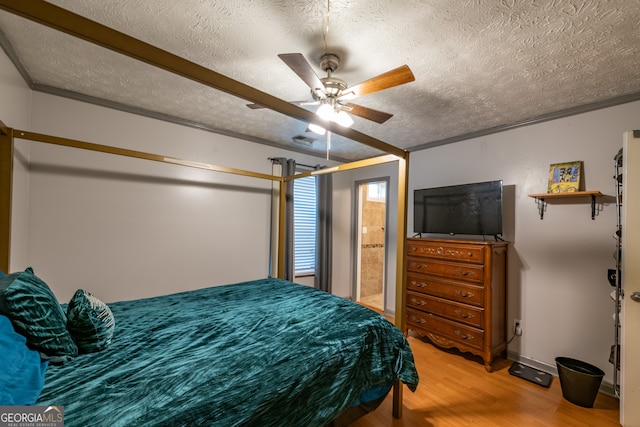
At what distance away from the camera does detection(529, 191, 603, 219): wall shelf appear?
2333mm

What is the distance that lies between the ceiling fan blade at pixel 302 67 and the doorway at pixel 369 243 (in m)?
3.06

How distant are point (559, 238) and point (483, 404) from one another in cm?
171

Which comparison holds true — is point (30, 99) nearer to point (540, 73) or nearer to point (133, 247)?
point (133, 247)

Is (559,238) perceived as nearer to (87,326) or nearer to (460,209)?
(460,209)

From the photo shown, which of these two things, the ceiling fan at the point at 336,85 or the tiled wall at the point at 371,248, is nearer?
the ceiling fan at the point at 336,85

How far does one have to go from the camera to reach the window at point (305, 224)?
4.08 meters

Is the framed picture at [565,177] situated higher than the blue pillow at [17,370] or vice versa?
the framed picture at [565,177]

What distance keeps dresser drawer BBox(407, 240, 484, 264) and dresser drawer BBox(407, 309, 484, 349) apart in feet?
2.28

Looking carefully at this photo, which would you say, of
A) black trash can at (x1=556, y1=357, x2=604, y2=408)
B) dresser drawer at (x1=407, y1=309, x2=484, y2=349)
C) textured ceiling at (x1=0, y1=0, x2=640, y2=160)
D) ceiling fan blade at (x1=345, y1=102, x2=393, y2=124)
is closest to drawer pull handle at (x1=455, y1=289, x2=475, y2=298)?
dresser drawer at (x1=407, y1=309, x2=484, y2=349)

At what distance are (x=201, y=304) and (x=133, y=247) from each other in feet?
4.25

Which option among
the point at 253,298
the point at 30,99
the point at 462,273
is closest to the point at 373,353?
the point at 253,298

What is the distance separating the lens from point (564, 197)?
8.39 ft

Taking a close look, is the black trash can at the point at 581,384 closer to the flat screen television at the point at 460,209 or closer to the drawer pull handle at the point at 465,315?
the drawer pull handle at the point at 465,315

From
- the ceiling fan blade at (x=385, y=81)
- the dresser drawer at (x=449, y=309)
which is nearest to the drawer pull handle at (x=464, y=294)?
the dresser drawer at (x=449, y=309)
